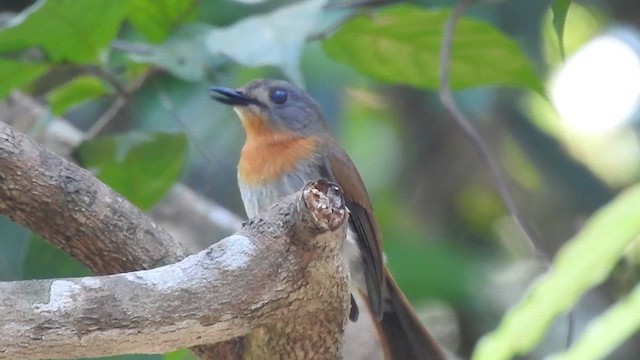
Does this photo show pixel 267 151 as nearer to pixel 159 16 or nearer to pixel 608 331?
pixel 159 16

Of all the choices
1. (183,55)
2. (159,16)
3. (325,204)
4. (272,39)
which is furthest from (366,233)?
(325,204)

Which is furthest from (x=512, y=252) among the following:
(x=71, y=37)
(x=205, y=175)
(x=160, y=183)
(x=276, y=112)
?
(x=71, y=37)

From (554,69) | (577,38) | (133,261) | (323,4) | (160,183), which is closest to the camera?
(133,261)

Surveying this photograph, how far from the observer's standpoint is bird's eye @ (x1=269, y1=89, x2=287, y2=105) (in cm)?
304

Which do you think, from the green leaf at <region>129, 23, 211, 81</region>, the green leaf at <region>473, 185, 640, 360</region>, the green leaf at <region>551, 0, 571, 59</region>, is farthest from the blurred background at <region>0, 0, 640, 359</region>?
the green leaf at <region>473, 185, 640, 360</region>

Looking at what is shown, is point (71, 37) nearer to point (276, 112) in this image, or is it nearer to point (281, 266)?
point (276, 112)

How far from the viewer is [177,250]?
5.92 feet

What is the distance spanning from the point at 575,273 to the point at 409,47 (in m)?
2.35

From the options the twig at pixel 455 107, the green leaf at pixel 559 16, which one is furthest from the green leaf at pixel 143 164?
the green leaf at pixel 559 16

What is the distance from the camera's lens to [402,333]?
2613 millimetres

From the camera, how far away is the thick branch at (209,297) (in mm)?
1410

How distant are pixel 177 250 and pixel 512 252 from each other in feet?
9.35

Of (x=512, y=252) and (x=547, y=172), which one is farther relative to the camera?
(x=512, y=252)

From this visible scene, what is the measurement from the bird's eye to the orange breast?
0.27 feet
